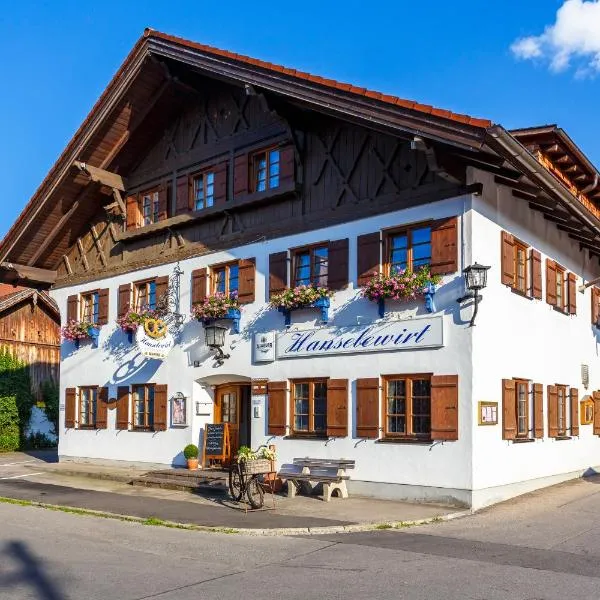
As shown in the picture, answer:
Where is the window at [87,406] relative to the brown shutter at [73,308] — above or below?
below

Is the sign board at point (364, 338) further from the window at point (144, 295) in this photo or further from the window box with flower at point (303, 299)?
the window at point (144, 295)

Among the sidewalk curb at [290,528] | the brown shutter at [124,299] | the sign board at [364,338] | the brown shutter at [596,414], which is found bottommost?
the sidewalk curb at [290,528]

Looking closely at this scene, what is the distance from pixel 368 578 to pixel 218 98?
516 inches

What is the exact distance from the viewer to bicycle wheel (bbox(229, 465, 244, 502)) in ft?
42.9

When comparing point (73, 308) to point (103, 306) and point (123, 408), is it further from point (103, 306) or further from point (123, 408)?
point (123, 408)

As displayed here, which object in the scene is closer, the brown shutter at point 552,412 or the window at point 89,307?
the brown shutter at point 552,412

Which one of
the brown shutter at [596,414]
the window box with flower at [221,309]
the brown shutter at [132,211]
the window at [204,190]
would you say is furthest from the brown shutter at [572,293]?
the brown shutter at [132,211]

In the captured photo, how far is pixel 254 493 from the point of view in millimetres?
12930

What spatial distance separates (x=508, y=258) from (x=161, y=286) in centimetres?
842

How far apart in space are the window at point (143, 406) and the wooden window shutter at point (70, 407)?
2.63m

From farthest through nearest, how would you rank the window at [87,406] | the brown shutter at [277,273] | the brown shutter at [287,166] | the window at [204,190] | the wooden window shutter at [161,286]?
the window at [87,406], the wooden window shutter at [161,286], the window at [204,190], the brown shutter at [287,166], the brown shutter at [277,273]

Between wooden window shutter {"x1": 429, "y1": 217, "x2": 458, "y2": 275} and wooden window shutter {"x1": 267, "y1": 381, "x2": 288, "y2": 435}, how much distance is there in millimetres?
4064

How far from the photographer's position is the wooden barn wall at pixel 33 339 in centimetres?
2936

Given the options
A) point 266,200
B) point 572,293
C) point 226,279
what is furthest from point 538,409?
point 226,279
